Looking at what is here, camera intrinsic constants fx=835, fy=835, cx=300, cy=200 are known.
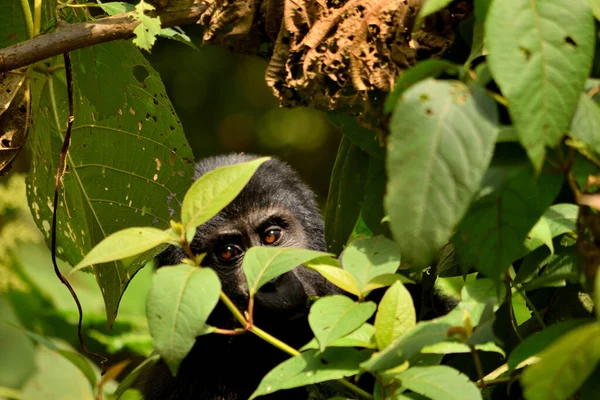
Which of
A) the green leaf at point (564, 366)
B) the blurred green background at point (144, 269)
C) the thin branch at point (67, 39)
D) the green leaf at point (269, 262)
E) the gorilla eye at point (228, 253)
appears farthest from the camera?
the blurred green background at point (144, 269)

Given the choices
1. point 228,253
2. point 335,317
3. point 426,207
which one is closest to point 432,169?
point 426,207

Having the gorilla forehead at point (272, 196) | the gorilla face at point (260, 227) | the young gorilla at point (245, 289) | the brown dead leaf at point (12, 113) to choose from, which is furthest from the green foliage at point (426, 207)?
the gorilla forehead at point (272, 196)

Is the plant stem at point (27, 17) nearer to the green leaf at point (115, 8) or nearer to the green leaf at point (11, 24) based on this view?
the green leaf at point (11, 24)

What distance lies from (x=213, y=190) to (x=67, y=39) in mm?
729

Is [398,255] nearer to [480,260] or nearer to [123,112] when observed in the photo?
[480,260]

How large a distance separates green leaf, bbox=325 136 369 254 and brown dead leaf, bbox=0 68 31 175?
770 mm

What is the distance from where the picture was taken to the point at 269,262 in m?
1.26

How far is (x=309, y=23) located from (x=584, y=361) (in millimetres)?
964

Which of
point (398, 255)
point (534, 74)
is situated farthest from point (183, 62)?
point (534, 74)

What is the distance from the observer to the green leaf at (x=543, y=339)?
1.14 meters

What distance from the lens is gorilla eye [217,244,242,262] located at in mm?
2781

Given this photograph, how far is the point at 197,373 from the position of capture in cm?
261

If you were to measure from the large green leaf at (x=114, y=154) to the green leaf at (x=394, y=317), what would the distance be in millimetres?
954

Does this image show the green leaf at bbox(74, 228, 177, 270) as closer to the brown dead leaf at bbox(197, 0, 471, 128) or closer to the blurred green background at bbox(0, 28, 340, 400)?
the brown dead leaf at bbox(197, 0, 471, 128)
